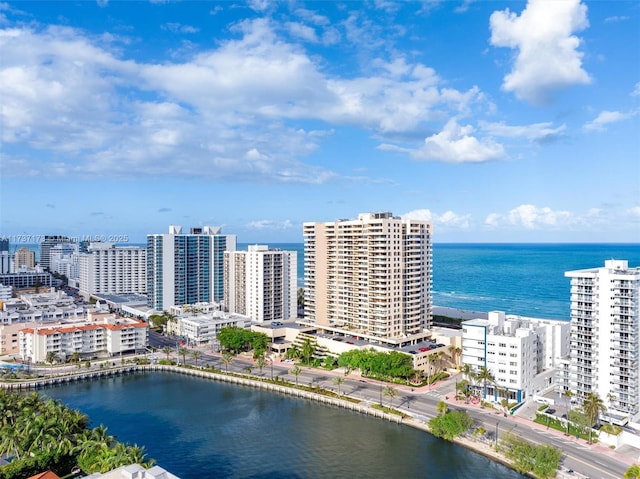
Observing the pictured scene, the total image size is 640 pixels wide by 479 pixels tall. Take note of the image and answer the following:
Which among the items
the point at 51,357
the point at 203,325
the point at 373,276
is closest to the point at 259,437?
the point at 373,276

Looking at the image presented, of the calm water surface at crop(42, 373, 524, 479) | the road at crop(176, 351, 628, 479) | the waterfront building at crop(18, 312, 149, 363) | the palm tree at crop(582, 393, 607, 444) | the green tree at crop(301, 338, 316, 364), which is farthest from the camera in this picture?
the waterfront building at crop(18, 312, 149, 363)

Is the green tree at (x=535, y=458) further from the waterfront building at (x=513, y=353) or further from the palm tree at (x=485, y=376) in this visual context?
the waterfront building at (x=513, y=353)

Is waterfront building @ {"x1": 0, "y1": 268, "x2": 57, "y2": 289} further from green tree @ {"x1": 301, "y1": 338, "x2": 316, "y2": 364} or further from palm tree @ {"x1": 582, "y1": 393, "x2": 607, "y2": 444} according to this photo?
palm tree @ {"x1": 582, "y1": 393, "x2": 607, "y2": 444}

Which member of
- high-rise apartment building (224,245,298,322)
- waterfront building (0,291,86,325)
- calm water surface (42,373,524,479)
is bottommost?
calm water surface (42,373,524,479)

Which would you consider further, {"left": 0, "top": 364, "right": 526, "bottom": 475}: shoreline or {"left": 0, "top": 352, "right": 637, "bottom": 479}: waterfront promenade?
{"left": 0, "top": 364, "right": 526, "bottom": 475}: shoreline

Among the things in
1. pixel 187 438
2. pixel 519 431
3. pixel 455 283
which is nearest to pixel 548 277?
pixel 455 283

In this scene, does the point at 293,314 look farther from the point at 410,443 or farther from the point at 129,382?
the point at 410,443

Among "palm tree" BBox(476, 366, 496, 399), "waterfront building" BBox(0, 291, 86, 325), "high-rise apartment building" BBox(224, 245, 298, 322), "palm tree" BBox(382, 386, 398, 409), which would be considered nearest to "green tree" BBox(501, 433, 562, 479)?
"palm tree" BBox(476, 366, 496, 399)

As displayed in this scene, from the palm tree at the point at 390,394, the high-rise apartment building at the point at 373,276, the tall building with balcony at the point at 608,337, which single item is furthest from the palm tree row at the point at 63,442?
the high-rise apartment building at the point at 373,276
